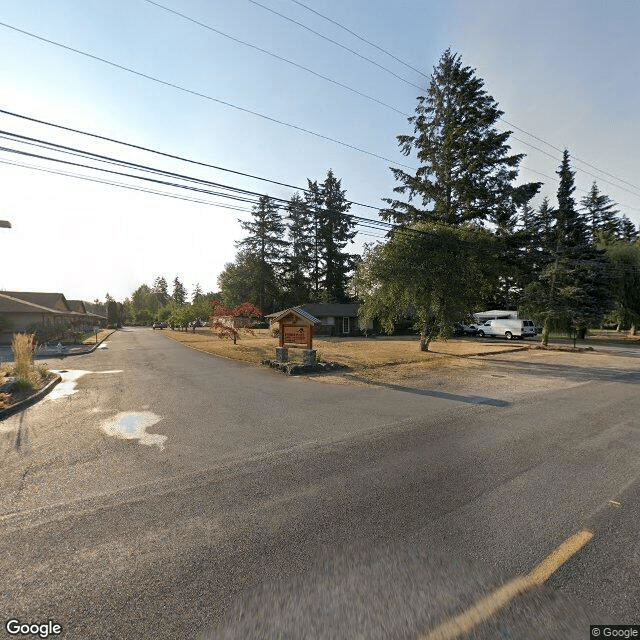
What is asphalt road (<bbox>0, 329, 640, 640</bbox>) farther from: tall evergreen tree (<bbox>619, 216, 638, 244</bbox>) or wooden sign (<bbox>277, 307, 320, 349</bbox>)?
tall evergreen tree (<bbox>619, 216, 638, 244</bbox>)

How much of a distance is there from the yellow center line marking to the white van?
3581cm

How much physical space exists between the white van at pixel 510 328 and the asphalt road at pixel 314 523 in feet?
99.1

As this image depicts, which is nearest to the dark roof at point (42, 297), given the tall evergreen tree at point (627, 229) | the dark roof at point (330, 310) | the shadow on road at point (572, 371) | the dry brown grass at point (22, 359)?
the dark roof at point (330, 310)

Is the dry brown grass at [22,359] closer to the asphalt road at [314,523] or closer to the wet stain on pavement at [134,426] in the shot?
the asphalt road at [314,523]

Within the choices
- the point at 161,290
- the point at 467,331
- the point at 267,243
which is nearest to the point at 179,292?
the point at 161,290

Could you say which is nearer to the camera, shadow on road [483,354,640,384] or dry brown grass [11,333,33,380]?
dry brown grass [11,333,33,380]

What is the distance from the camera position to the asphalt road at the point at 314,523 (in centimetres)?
240

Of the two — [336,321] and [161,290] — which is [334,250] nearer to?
[336,321]

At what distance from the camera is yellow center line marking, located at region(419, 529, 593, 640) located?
7.38 feet

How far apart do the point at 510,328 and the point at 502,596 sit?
37223 millimetres

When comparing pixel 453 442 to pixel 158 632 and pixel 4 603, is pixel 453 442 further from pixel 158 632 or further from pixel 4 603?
pixel 4 603

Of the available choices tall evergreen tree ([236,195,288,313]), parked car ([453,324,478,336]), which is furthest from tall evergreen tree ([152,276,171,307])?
parked car ([453,324,478,336])

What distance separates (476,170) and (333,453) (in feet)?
99.5

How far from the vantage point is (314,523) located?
3500 millimetres
